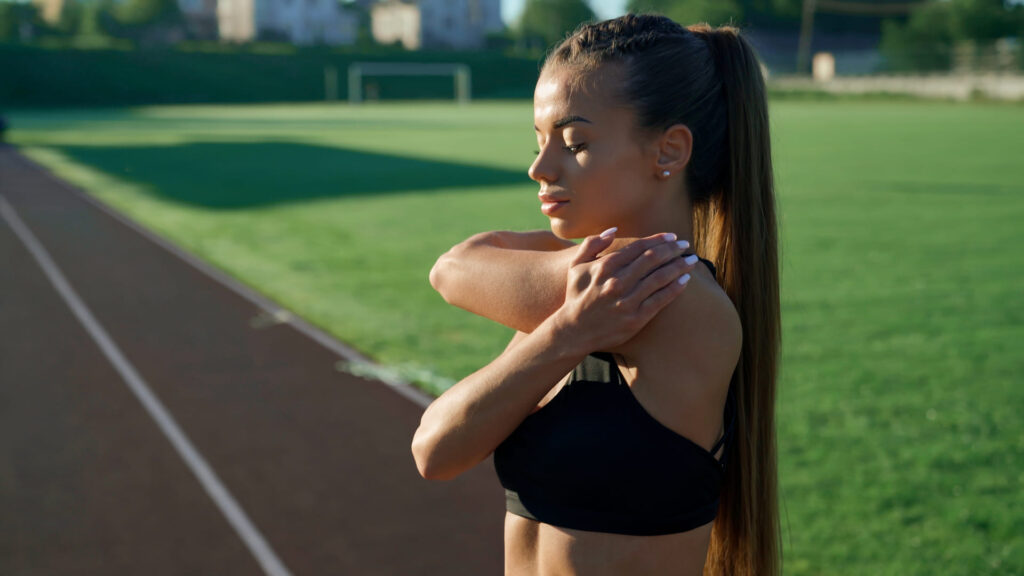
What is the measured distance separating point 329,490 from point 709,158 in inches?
140

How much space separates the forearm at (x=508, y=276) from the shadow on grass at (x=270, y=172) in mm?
14462

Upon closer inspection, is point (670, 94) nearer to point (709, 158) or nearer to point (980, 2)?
point (709, 158)

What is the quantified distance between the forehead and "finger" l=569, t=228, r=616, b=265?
164 millimetres

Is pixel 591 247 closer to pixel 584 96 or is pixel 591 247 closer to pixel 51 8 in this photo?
pixel 584 96

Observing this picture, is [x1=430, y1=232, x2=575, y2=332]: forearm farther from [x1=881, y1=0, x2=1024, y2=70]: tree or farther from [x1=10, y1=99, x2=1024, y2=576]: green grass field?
[x1=881, y1=0, x2=1024, y2=70]: tree

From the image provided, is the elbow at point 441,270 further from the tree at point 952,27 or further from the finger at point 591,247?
the tree at point 952,27

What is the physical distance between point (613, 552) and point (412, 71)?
67783 millimetres

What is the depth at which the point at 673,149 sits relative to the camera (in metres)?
1.39

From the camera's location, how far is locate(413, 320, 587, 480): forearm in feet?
4.21

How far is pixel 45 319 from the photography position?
27.0ft

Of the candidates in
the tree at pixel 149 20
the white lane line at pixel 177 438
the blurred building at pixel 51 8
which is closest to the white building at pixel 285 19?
the tree at pixel 149 20

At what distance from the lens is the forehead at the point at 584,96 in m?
1.36

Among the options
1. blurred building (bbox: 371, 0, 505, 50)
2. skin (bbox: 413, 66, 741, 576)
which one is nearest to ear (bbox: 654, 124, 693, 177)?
skin (bbox: 413, 66, 741, 576)

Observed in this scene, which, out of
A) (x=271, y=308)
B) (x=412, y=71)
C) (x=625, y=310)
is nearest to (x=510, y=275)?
(x=625, y=310)
